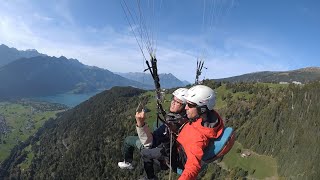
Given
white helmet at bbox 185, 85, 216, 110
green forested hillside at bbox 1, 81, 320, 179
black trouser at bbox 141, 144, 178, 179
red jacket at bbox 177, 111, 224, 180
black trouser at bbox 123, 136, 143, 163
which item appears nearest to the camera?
red jacket at bbox 177, 111, 224, 180

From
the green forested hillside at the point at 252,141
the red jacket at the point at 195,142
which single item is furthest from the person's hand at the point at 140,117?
the green forested hillside at the point at 252,141

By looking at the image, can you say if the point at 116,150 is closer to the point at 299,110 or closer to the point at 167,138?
the point at 299,110

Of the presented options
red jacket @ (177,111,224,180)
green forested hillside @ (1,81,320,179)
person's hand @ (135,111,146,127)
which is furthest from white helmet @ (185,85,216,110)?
green forested hillside @ (1,81,320,179)

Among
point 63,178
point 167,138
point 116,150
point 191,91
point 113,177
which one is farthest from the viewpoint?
point 63,178

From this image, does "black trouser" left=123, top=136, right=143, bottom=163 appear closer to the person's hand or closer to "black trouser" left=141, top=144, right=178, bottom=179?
"black trouser" left=141, top=144, right=178, bottom=179

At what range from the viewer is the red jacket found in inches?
230

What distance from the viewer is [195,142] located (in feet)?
21.1

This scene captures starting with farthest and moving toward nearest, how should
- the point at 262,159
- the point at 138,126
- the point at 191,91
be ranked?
the point at 262,159
the point at 191,91
the point at 138,126

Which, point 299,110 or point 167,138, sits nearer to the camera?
point 167,138

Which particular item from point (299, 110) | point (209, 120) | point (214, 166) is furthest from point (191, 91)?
point (299, 110)

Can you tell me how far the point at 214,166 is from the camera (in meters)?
126

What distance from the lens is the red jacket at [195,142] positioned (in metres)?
5.85

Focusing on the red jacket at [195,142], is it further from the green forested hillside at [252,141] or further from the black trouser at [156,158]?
the green forested hillside at [252,141]

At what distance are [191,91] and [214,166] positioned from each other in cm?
12391
